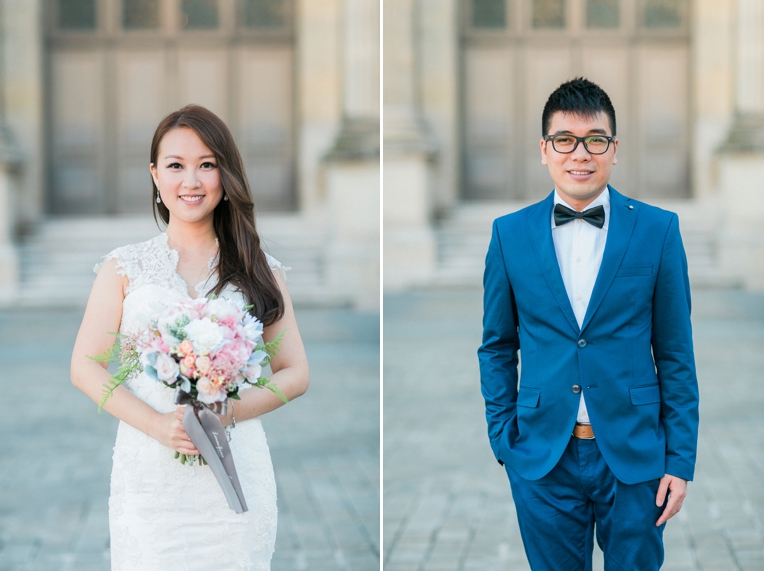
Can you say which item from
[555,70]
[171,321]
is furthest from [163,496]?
[555,70]

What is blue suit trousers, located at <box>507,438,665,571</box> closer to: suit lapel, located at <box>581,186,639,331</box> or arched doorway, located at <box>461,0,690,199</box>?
suit lapel, located at <box>581,186,639,331</box>

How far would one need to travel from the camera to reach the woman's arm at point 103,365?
2209 mm

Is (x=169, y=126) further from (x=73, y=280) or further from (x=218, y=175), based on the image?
(x=73, y=280)

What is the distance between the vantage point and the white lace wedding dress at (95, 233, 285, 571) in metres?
2.31

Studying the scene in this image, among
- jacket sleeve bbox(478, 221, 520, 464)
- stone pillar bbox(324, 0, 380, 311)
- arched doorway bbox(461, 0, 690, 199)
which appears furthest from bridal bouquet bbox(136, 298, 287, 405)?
arched doorway bbox(461, 0, 690, 199)

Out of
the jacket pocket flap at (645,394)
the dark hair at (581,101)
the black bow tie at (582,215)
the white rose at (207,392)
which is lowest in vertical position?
the jacket pocket flap at (645,394)

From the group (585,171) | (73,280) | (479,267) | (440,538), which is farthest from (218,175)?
(73,280)

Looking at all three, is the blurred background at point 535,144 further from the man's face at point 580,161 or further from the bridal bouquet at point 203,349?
the bridal bouquet at point 203,349

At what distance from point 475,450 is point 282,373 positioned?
3.55m

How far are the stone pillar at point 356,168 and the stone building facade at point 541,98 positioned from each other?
309 mm

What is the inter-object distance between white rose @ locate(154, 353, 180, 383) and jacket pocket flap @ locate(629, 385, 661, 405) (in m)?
1.09

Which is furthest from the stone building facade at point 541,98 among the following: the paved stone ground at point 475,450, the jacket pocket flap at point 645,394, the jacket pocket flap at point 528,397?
the jacket pocket flap at point 645,394

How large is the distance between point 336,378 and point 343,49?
4.32 metres

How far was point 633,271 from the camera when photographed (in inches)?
86.4
